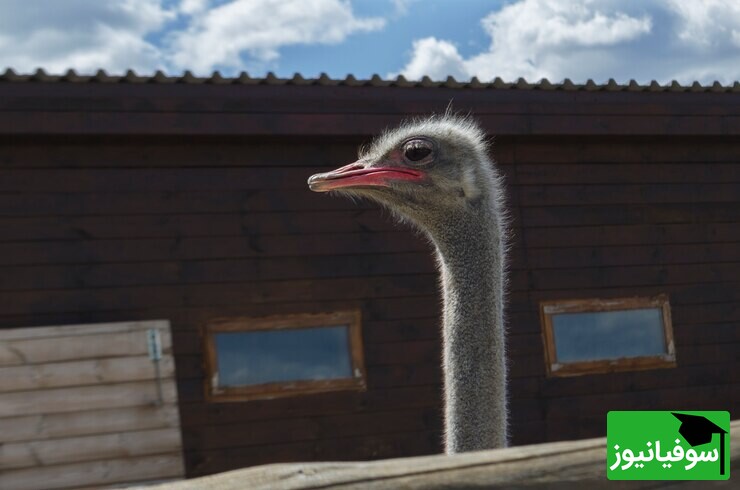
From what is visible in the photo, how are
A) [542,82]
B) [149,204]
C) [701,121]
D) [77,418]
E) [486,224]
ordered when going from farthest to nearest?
1. [701,121]
2. [542,82]
3. [149,204]
4. [77,418]
5. [486,224]

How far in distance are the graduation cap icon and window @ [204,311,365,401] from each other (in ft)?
15.4

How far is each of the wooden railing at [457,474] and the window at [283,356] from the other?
483 centimetres

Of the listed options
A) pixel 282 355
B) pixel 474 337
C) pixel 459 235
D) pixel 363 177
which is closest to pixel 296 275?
pixel 282 355

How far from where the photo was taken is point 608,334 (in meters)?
6.75

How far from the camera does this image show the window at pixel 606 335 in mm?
6641

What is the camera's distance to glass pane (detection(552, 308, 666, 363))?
21.9ft

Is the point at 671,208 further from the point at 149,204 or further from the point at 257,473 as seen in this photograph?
the point at 257,473

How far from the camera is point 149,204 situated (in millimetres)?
5891

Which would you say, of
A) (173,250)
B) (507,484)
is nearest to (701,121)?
(173,250)

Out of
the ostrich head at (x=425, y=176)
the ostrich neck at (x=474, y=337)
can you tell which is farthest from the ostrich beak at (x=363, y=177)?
the ostrich neck at (x=474, y=337)

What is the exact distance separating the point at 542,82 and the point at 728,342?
239 cm

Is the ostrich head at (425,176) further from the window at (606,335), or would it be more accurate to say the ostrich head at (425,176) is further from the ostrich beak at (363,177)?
the window at (606,335)

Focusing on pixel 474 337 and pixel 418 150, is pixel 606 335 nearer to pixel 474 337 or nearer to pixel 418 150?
pixel 418 150
